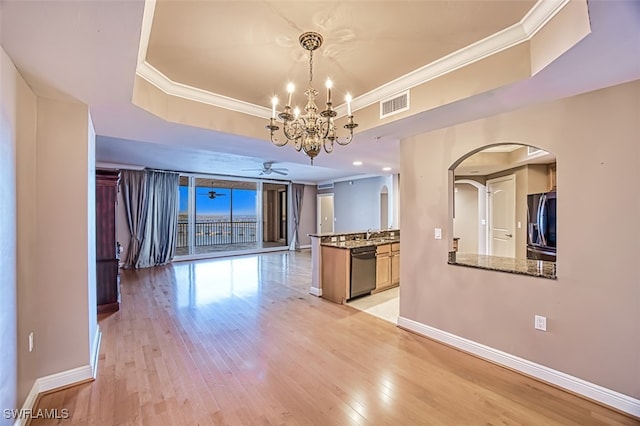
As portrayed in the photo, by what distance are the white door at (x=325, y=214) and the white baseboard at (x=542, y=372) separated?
7910 millimetres

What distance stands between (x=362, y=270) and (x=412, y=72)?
307 cm

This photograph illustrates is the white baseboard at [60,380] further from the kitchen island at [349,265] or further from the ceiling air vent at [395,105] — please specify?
the ceiling air vent at [395,105]

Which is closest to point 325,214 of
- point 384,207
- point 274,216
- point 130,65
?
point 274,216

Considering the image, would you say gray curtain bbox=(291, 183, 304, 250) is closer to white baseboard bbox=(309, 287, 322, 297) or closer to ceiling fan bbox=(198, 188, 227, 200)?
ceiling fan bbox=(198, 188, 227, 200)

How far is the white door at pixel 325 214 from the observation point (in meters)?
11.2

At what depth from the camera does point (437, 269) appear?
3254mm

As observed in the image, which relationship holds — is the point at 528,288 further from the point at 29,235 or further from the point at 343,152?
the point at 29,235

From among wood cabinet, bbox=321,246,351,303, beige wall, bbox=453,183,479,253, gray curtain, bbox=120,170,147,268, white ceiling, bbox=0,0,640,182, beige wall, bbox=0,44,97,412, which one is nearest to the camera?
white ceiling, bbox=0,0,640,182

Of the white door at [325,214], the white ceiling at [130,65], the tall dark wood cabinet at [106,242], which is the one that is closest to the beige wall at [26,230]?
the white ceiling at [130,65]

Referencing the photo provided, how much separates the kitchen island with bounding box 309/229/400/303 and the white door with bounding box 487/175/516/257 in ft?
8.71

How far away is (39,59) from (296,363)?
9.75 ft

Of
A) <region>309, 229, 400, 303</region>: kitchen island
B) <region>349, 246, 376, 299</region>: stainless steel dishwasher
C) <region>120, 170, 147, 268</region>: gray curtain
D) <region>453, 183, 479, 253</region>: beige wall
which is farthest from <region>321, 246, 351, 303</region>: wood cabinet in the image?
<region>120, 170, 147, 268</region>: gray curtain

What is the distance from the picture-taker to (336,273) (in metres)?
4.58

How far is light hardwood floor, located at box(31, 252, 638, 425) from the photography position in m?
2.01
